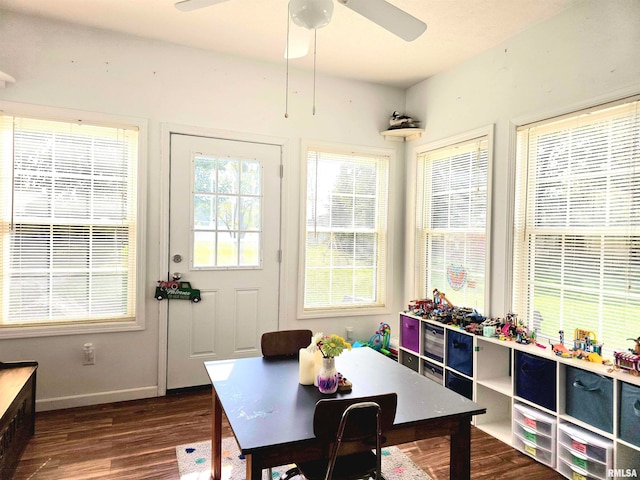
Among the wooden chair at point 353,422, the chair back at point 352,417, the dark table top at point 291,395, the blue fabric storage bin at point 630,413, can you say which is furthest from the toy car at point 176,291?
the blue fabric storage bin at point 630,413

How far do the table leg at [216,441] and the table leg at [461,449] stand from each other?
3.74 feet

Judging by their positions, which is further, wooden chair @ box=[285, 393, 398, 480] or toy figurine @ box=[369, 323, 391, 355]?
toy figurine @ box=[369, 323, 391, 355]

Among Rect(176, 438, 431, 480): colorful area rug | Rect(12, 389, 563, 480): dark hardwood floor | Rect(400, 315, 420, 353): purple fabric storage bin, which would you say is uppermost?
Rect(400, 315, 420, 353): purple fabric storage bin

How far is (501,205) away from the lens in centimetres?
314

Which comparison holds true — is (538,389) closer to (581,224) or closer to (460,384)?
(460,384)

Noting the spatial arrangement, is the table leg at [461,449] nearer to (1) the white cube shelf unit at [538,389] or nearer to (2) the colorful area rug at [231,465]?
(2) the colorful area rug at [231,465]

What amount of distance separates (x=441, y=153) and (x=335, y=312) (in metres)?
1.81

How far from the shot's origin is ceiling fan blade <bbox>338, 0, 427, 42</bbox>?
1813 millimetres

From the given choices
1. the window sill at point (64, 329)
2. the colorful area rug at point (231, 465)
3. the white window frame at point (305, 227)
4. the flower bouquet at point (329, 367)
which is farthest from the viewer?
the white window frame at point (305, 227)

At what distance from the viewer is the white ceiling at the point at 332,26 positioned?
273 centimetres

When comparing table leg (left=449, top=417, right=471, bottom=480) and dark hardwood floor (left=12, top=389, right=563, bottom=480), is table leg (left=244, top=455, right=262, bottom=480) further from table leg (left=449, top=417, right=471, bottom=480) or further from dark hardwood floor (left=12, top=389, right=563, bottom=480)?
dark hardwood floor (left=12, top=389, right=563, bottom=480)

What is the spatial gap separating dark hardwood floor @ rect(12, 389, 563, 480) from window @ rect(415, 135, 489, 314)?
116 centimetres

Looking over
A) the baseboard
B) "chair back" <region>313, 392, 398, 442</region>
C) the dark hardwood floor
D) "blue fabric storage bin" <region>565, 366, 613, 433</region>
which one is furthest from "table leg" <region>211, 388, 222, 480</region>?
"blue fabric storage bin" <region>565, 366, 613, 433</region>

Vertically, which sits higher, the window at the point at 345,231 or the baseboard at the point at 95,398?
the window at the point at 345,231
